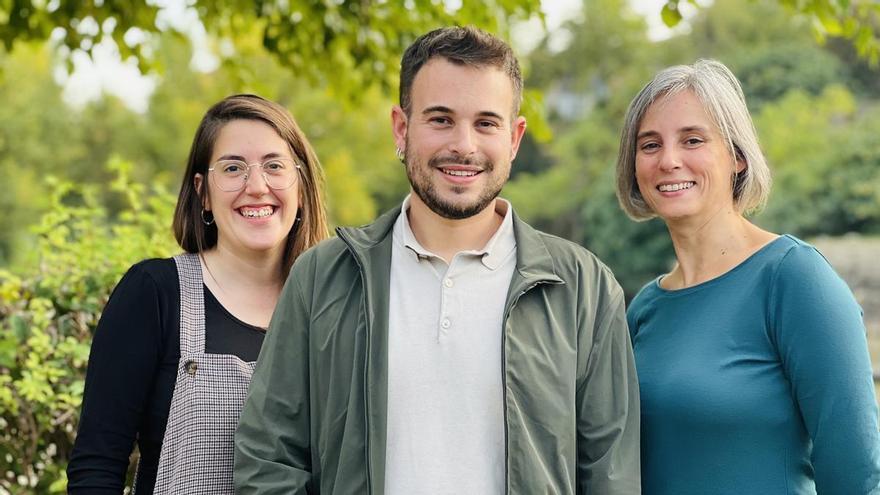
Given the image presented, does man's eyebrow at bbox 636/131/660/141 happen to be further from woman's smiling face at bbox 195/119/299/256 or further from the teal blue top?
woman's smiling face at bbox 195/119/299/256

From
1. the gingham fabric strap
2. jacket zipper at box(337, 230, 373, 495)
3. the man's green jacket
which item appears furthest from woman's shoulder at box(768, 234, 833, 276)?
the gingham fabric strap

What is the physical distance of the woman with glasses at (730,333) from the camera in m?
2.79

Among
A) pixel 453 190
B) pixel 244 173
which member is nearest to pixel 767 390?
pixel 453 190

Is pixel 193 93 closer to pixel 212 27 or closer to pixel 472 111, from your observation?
pixel 212 27

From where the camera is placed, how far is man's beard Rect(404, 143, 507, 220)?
2.80 meters

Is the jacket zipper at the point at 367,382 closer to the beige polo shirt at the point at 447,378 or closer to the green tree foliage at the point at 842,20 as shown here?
the beige polo shirt at the point at 447,378

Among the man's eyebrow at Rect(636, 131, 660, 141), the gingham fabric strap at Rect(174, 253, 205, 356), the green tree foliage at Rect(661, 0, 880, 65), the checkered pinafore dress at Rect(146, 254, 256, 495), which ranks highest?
the green tree foliage at Rect(661, 0, 880, 65)

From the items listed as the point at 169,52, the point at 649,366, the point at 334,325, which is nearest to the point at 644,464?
the point at 649,366

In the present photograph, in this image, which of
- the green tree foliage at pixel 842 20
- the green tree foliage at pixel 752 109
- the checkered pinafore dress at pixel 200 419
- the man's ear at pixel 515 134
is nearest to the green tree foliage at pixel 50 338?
the checkered pinafore dress at pixel 200 419

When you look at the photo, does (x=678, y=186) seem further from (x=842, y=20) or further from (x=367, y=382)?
(x=842, y=20)

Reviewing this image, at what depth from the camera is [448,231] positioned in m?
2.89

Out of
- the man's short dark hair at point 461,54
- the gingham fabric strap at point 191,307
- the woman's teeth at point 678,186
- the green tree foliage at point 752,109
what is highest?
the green tree foliage at point 752,109

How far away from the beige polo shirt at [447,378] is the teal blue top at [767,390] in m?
0.59

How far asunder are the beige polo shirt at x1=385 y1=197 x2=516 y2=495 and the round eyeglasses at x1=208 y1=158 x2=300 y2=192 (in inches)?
28.1
